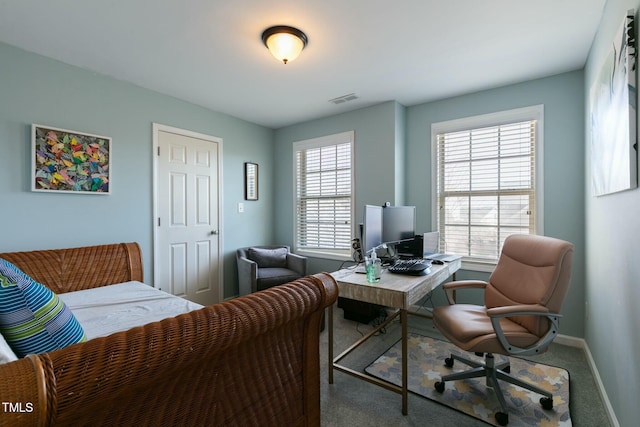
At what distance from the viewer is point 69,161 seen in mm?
2559

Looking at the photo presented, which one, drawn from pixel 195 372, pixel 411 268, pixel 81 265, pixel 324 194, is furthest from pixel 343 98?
pixel 195 372

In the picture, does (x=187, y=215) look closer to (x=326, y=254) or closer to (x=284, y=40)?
(x=326, y=254)

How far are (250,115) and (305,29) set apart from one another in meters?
2.06

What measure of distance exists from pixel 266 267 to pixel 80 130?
2.45 metres

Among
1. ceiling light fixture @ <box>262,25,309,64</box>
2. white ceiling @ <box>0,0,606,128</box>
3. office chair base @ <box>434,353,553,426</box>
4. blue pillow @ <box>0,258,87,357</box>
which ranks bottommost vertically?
office chair base @ <box>434,353,553,426</box>

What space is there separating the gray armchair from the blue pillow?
2439mm

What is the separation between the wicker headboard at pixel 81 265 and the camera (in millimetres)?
2213

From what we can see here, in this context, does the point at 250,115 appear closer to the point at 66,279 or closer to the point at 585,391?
the point at 66,279

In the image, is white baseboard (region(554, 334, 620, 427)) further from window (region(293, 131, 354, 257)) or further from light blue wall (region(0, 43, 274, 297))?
light blue wall (region(0, 43, 274, 297))

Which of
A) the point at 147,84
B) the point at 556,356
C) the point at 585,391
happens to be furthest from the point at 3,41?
the point at 556,356

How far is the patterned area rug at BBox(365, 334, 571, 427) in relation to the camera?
1770mm

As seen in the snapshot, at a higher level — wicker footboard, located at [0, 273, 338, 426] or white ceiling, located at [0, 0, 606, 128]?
white ceiling, located at [0, 0, 606, 128]

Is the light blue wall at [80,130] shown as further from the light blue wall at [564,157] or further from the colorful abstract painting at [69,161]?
the light blue wall at [564,157]

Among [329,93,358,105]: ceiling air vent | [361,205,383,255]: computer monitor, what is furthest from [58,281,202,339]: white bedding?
[329,93,358,105]: ceiling air vent
